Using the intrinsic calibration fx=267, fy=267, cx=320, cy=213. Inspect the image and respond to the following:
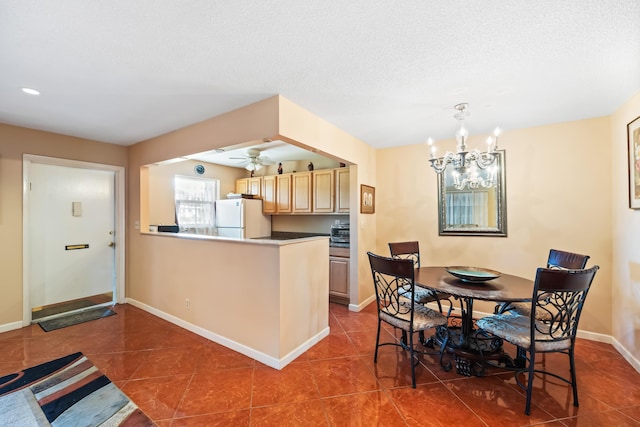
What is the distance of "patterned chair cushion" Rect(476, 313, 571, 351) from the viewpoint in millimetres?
1873

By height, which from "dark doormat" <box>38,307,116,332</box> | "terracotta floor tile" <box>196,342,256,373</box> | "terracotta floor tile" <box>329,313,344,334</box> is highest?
"dark doormat" <box>38,307,116,332</box>

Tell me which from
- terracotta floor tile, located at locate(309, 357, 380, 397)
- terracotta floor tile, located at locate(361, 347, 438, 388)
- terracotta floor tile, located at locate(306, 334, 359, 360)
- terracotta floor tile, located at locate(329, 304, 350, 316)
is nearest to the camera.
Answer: terracotta floor tile, located at locate(309, 357, 380, 397)

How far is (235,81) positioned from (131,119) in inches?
64.2

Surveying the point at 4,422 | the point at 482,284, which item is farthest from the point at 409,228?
the point at 4,422

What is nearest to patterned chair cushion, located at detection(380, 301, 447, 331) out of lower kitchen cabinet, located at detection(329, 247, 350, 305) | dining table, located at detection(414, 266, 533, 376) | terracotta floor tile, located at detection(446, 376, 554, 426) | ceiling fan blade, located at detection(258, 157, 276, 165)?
dining table, located at detection(414, 266, 533, 376)

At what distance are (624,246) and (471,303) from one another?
1.63 m

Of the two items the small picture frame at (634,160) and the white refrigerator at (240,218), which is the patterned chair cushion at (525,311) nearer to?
the small picture frame at (634,160)

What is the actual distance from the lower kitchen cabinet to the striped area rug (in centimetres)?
259

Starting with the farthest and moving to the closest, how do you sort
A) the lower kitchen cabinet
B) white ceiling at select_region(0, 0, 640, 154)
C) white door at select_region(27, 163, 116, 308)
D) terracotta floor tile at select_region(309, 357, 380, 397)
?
the lower kitchen cabinet
white door at select_region(27, 163, 116, 308)
terracotta floor tile at select_region(309, 357, 380, 397)
white ceiling at select_region(0, 0, 640, 154)

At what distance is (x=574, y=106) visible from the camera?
2561mm

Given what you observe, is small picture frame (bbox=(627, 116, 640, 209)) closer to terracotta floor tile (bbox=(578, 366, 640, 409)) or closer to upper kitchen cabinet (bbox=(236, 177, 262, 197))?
terracotta floor tile (bbox=(578, 366, 640, 409))

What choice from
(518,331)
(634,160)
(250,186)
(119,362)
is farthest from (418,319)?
(250,186)

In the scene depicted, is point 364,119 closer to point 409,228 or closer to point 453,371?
point 409,228

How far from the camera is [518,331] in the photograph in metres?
2.01
